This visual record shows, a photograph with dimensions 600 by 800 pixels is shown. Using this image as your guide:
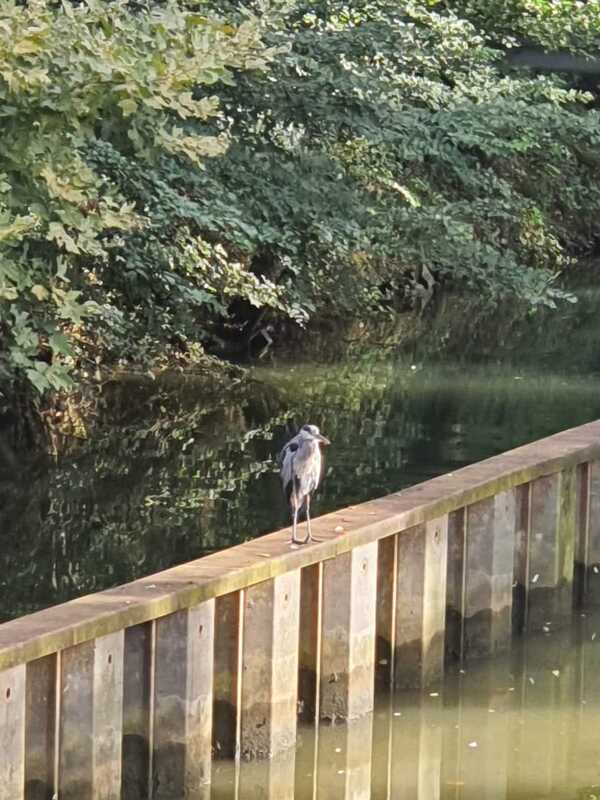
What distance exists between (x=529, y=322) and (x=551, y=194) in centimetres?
572

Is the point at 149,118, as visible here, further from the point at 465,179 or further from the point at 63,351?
the point at 465,179

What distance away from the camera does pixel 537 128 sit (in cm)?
1900

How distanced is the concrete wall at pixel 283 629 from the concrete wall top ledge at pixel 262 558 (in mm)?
10

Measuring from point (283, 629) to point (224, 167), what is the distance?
783 cm

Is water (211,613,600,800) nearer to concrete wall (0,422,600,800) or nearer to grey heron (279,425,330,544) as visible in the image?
concrete wall (0,422,600,800)

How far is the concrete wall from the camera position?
7.46 meters

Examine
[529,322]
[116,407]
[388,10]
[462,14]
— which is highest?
[388,10]

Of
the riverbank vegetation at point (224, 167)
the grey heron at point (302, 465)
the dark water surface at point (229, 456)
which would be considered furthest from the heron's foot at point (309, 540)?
the dark water surface at point (229, 456)

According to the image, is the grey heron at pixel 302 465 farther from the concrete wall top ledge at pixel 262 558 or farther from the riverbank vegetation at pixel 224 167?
the riverbank vegetation at pixel 224 167

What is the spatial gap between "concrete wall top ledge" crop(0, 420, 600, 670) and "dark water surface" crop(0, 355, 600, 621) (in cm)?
296

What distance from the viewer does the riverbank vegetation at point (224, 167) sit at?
10.1 m

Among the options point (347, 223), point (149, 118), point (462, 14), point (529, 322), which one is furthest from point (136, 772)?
point (462, 14)

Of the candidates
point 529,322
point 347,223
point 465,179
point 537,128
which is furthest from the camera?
point 529,322

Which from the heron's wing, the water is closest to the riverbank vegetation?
the heron's wing
